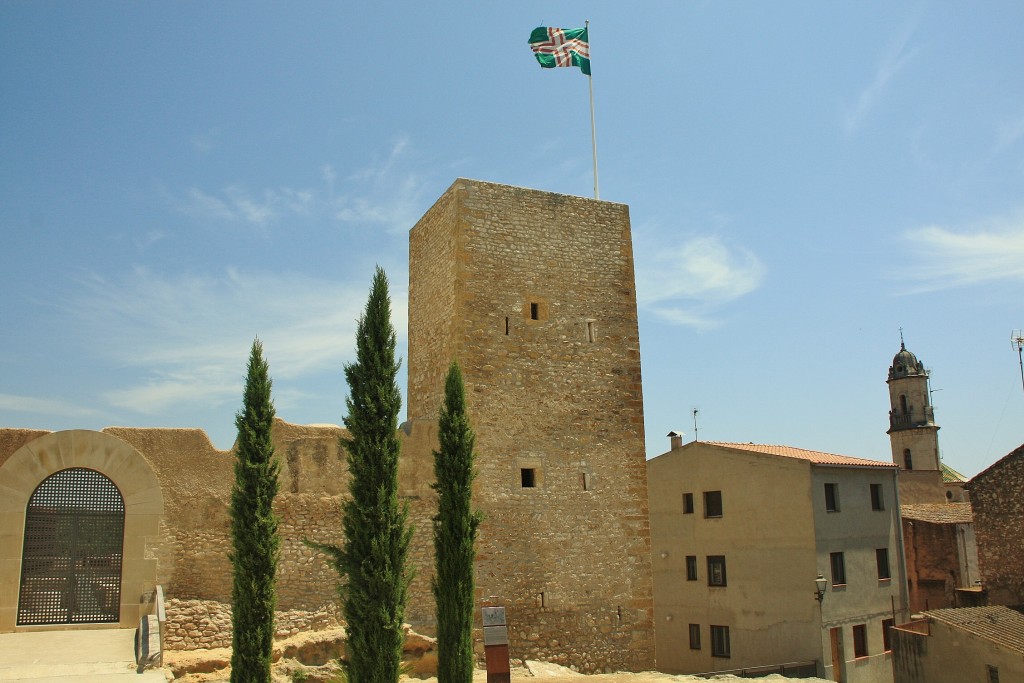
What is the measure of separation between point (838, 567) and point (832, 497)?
1871 millimetres

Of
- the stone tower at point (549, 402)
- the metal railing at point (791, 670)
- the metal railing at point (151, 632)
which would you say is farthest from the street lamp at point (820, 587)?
the metal railing at point (151, 632)

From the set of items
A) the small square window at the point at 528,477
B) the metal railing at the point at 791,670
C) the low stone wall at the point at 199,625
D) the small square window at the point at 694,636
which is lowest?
the metal railing at the point at 791,670

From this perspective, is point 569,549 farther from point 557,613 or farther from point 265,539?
point 265,539

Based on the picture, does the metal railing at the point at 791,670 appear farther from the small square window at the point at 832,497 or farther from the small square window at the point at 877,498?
the small square window at the point at 877,498

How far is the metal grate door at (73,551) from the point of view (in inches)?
503

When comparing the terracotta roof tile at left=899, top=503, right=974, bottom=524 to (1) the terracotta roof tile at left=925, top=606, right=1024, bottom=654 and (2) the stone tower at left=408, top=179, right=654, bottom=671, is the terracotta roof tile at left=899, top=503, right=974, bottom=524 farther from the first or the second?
(2) the stone tower at left=408, top=179, right=654, bottom=671

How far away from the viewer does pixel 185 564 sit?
43.9 ft

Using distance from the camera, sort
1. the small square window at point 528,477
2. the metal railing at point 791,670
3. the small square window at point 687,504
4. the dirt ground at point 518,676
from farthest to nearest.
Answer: the small square window at point 687,504, the metal railing at point 791,670, the small square window at point 528,477, the dirt ground at point 518,676

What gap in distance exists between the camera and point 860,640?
74.3ft

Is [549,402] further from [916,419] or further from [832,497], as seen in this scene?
[916,419]

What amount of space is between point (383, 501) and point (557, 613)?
533 centimetres

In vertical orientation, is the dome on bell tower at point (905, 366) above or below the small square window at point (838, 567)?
above

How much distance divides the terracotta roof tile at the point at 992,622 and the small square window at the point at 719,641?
5457 mm

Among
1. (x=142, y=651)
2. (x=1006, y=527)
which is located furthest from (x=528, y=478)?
(x=1006, y=527)
